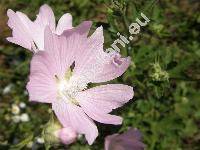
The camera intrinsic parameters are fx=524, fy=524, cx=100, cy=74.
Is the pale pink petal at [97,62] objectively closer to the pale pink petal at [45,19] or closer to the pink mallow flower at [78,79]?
the pink mallow flower at [78,79]

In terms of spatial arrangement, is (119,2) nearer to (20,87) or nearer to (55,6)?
(55,6)

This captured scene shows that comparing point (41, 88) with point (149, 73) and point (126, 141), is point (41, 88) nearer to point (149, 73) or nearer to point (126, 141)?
point (126, 141)

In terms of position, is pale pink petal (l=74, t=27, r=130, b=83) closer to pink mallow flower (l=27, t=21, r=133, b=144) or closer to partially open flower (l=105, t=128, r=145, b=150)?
pink mallow flower (l=27, t=21, r=133, b=144)

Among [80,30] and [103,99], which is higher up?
[80,30]

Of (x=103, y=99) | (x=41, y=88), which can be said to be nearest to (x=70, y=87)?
(x=103, y=99)

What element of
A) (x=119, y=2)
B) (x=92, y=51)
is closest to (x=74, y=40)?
(x=92, y=51)

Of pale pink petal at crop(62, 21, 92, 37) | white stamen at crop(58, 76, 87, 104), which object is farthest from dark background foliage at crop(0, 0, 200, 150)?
pale pink petal at crop(62, 21, 92, 37)
